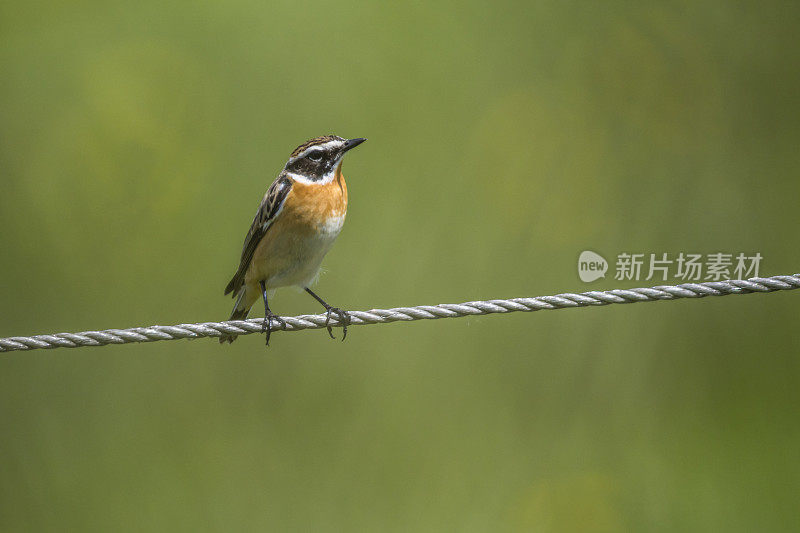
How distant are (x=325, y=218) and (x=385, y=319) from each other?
43.8 inches

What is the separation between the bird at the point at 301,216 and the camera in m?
4.09

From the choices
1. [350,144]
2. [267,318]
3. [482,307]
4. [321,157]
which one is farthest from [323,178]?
[482,307]

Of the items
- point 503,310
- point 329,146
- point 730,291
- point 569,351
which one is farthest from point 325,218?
point 569,351

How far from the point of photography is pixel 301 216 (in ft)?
13.4

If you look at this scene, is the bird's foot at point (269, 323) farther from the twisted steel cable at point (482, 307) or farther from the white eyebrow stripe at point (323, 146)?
the white eyebrow stripe at point (323, 146)

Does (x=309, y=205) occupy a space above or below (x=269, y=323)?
above

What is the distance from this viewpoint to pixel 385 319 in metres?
3.14

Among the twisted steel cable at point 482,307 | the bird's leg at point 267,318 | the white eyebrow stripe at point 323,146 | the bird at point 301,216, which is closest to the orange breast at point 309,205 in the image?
the bird at point 301,216

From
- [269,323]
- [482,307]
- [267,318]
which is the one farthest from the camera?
[267,318]

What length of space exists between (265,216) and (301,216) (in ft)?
0.79

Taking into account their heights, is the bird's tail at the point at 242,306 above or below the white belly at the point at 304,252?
below

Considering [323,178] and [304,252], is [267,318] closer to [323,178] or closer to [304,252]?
[304,252]

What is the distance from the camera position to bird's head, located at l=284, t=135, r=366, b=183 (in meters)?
4.13

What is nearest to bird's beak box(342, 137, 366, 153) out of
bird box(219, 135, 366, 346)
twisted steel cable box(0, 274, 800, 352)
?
bird box(219, 135, 366, 346)
